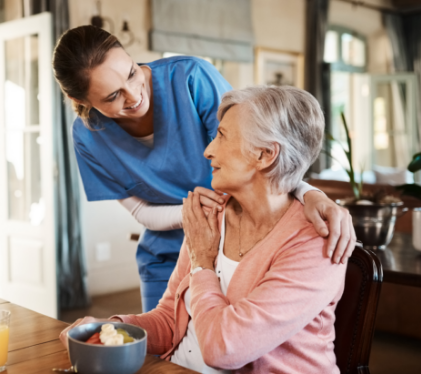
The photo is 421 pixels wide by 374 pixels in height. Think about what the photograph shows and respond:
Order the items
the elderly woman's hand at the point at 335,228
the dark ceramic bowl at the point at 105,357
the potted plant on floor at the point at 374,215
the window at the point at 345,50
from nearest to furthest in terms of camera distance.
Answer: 1. the dark ceramic bowl at the point at 105,357
2. the elderly woman's hand at the point at 335,228
3. the potted plant on floor at the point at 374,215
4. the window at the point at 345,50

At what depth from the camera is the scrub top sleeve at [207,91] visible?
1.68m

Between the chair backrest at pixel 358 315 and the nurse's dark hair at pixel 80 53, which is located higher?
the nurse's dark hair at pixel 80 53

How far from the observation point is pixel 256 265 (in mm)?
1157

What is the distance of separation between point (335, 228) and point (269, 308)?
21 cm

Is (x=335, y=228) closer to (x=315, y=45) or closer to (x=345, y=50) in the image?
(x=315, y=45)

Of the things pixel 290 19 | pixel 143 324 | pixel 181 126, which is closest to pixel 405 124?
pixel 290 19

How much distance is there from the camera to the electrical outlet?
4352 mm

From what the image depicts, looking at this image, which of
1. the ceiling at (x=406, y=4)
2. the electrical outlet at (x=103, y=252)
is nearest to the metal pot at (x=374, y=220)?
the electrical outlet at (x=103, y=252)

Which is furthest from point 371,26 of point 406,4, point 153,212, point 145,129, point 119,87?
point 119,87

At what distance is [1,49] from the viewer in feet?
12.7

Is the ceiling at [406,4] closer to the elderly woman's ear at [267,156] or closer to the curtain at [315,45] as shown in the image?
the curtain at [315,45]

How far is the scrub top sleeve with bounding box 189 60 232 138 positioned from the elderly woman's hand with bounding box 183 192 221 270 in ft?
1.40

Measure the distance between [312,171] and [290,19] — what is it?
5.99ft

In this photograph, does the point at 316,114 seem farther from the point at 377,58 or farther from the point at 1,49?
the point at 377,58
